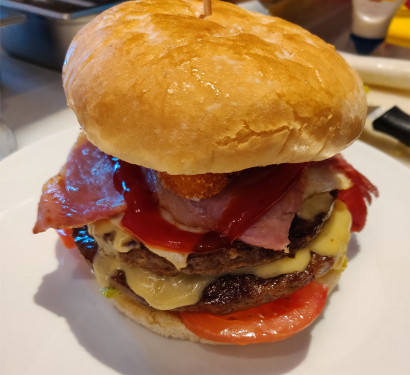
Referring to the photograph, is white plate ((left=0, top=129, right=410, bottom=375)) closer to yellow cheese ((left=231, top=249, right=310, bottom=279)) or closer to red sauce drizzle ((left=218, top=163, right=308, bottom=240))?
yellow cheese ((left=231, top=249, right=310, bottom=279))

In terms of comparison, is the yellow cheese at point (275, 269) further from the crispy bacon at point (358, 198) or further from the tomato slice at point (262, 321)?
the crispy bacon at point (358, 198)

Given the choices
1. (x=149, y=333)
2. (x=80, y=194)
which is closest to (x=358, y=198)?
(x=149, y=333)

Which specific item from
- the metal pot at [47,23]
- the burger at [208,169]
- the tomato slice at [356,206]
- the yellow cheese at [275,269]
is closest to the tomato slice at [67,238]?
the burger at [208,169]

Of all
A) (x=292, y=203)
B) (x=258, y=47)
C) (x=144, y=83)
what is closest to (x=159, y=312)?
(x=292, y=203)

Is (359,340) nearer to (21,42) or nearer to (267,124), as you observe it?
(267,124)

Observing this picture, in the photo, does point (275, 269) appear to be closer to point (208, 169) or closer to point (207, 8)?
point (208, 169)
